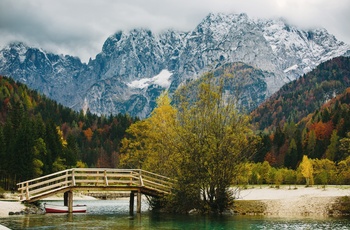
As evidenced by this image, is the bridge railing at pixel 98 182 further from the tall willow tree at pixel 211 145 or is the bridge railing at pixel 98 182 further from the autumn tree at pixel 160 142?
the tall willow tree at pixel 211 145

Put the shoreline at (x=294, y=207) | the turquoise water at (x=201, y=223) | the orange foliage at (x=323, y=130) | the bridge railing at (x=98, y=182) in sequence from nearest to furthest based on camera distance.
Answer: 1. the turquoise water at (x=201, y=223)
2. the shoreline at (x=294, y=207)
3. the bridge railing at (x=98, y=182)
4. the orange foliage at (x=323, y=130)

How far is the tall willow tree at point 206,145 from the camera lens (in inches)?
1791

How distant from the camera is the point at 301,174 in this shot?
351ft

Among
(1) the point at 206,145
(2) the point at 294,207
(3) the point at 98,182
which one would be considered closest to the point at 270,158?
(2) the point at 294,207

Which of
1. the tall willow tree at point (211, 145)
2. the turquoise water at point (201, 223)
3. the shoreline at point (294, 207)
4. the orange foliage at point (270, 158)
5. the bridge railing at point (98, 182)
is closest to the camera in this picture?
the turquoise water at point (201, 223)

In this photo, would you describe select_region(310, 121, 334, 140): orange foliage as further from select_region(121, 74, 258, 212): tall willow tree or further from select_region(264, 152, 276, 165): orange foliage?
select_region(121, 74, 258, 212): tall willow tree

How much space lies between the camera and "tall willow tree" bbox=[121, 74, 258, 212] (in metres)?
45.5

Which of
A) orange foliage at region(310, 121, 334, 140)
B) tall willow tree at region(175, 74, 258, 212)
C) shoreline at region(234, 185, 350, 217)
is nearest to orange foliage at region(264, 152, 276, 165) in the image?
orange foliage at region(310, 121, 334, 140)

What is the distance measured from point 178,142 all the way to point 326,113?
140 metres

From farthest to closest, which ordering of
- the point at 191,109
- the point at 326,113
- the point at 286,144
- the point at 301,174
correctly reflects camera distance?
the point at 326,113 → the point at 286,144 → the point at 301,174 → the point at 191,109

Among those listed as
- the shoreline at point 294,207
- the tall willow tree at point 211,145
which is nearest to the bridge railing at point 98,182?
the tall willow tree at point 211,145

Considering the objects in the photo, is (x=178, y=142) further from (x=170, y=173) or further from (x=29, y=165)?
(x=29, y=165)

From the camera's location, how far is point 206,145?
1785 inches

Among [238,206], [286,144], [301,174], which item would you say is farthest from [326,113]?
[238,206]
